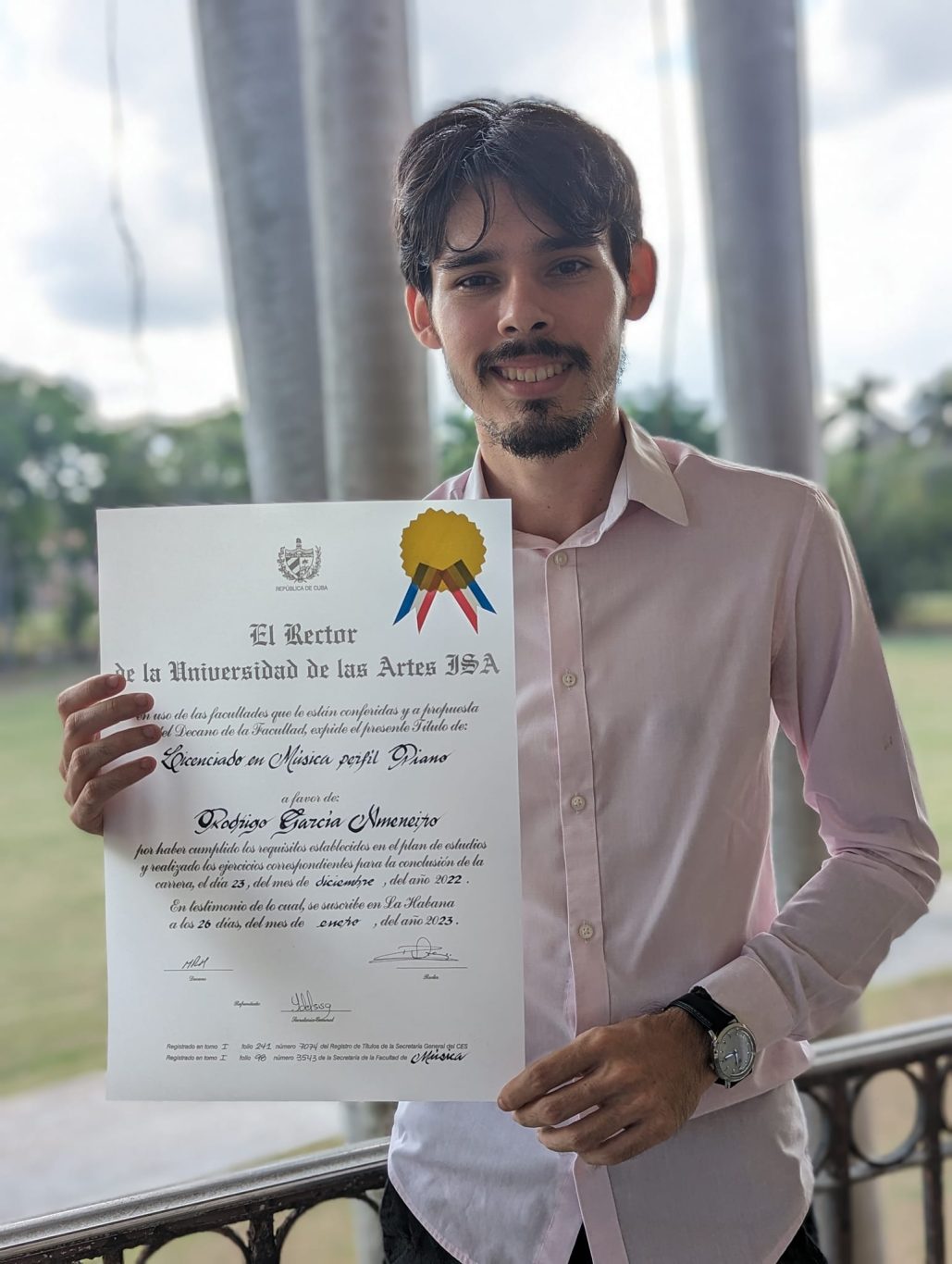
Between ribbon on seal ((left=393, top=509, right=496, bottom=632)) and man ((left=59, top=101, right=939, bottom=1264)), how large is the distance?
130 millimetres

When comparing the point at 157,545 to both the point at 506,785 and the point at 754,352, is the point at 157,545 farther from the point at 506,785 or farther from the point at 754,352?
the point at 754,352

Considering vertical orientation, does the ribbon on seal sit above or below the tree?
below

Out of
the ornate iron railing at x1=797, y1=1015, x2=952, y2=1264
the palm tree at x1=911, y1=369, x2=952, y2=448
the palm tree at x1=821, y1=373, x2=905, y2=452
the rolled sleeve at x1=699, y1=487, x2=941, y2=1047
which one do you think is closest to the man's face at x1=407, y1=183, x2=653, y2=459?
the rolled sleeve at x1=699, y1=487, x2=941, y2=1047

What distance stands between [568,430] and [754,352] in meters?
0.99

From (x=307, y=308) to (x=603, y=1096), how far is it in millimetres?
1413

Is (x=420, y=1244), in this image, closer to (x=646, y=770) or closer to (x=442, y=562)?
(x=646, y=770)

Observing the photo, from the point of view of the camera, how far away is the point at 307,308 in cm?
186

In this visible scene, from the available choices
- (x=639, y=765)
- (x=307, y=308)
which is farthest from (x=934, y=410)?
(x=639, y=765)

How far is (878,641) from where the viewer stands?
107 centimetres

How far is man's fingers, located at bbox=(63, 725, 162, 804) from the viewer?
979mm

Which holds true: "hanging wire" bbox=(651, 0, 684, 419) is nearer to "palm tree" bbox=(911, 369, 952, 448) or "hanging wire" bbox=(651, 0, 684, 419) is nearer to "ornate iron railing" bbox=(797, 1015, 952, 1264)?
"ornate iron railing" bbox=(797, 1015, 952, 1264)
